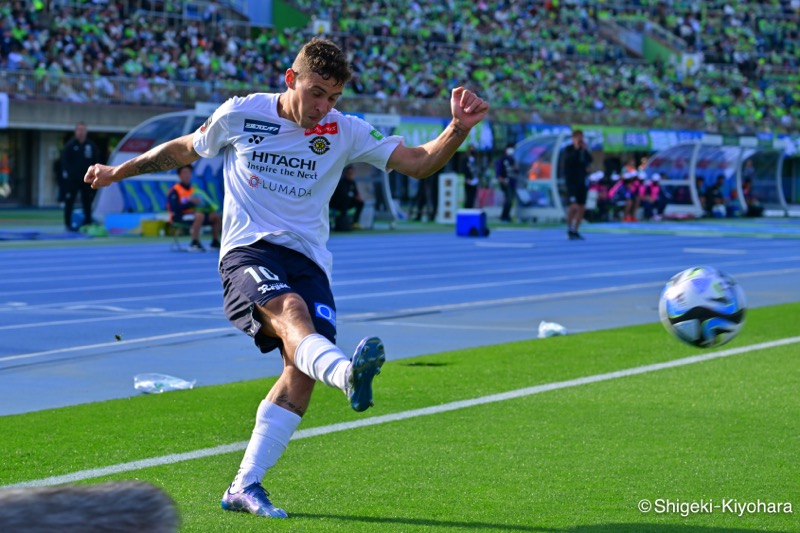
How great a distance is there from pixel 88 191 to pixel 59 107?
1091 cm

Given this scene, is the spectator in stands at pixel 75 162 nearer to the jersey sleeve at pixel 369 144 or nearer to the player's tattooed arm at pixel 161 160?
the player's tattooed arm at pixel 161 160

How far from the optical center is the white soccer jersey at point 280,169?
5.84 meters

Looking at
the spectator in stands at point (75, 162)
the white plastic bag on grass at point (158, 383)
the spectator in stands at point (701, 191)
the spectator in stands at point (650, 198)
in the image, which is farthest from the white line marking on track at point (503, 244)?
the spectator in stands at point (701, 191)

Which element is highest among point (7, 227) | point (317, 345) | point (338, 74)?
point (338, 74)

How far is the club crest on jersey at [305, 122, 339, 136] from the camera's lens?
5875mm

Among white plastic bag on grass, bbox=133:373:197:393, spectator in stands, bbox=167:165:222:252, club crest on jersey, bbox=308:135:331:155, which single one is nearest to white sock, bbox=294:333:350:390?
club crest on jersey, bbox=308:135:331:155

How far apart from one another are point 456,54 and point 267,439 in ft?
163

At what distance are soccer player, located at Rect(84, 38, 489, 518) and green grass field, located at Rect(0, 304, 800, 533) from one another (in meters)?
0.44

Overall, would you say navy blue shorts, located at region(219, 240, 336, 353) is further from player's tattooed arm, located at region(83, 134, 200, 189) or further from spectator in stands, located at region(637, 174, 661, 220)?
spectator in stands, located at region(637, 174, 661, 220)

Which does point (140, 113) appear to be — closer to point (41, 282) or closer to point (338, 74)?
point (41, 282)

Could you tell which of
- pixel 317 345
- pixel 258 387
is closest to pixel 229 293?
pixel 317 345

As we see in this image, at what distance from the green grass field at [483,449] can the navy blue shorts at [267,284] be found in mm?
786

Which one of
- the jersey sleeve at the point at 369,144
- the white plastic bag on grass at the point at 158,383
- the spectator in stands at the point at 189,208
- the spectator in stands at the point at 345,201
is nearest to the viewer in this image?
the jersey sleeve at the point at 369,144

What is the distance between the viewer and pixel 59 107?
39188 millimetres
